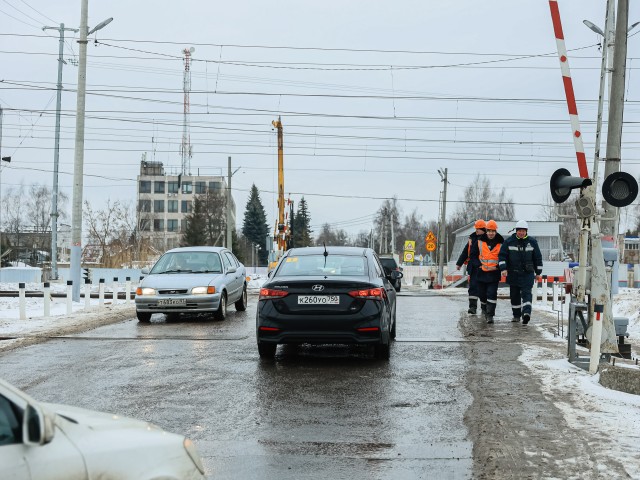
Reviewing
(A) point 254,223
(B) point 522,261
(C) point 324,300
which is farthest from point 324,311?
(A) point 254,223

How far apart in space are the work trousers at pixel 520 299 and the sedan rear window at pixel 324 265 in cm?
522

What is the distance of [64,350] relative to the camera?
434 inches

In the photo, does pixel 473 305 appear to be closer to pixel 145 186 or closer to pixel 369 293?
pixel 369 293

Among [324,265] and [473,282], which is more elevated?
[324,265]

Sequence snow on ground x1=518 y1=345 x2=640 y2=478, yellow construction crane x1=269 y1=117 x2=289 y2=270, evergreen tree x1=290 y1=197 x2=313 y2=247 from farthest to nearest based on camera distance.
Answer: evergreen tree x1=290 y1=197 x2=313 y2=247, yellow construction crane x1=269 y1=117 x2=289 y2=270, snow on ground x1=518 y1=345 x2=640 y2=478

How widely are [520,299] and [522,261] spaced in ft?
3.54

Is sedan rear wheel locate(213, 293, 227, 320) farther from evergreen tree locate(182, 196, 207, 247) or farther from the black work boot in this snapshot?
evergreen tree locate(182, 196, 207, 247)

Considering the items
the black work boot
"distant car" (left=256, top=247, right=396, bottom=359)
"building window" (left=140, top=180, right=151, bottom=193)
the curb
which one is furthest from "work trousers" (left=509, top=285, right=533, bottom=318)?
"building window" (left=140, top=180, right=151, bottom=193)

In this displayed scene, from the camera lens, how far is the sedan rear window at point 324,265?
397 inches

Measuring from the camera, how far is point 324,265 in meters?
10.3

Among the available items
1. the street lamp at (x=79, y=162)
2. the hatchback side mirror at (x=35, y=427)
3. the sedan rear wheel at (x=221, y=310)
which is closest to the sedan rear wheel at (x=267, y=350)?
the sedan rear wheel at (x=221, y=310)

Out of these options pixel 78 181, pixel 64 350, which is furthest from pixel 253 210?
pixel 64 350

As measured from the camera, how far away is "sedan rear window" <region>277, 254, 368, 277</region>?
10.1 metres

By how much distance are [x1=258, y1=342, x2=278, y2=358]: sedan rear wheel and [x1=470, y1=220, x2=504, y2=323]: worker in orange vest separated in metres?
6.11
